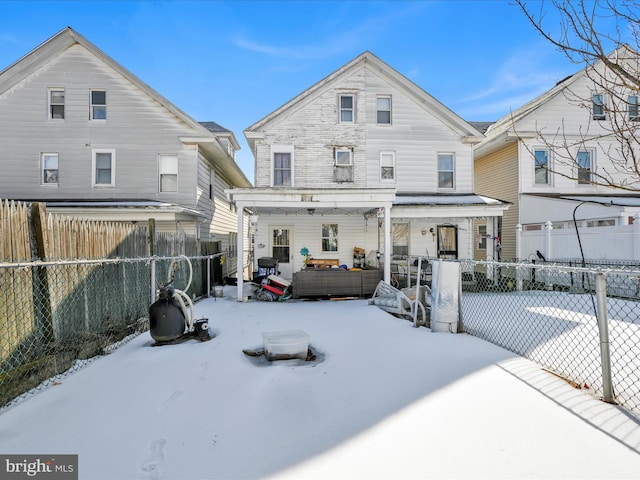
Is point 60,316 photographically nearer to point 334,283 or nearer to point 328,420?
point 328,420

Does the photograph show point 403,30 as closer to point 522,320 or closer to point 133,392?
point 522,320

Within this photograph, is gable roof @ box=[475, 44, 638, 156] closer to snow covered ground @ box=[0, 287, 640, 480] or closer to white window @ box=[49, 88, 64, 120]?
snow covered ground @ box=[0, 287, 640, 480]


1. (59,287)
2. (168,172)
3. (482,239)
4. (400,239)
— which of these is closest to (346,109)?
(400,239)

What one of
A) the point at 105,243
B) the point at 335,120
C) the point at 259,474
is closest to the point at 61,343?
the point at 105,243

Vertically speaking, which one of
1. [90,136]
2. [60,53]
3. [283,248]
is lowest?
[283,248]

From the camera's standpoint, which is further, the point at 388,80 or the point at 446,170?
the point at 446,170

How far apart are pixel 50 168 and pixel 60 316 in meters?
10.6

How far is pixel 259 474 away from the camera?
84.9 inches

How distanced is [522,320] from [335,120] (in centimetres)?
953

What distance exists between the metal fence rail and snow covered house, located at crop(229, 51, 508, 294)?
12.2ft

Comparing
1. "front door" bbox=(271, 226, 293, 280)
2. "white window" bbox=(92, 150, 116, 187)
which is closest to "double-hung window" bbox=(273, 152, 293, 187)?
"front door" bbox=(271, 226, 293, 280)

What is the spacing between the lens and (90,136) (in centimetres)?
1217

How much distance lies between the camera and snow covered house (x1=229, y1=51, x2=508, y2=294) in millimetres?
12625

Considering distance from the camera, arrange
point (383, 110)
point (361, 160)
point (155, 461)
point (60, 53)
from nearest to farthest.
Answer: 1. point (155, 461)
2. point (60, 53)
3. point (361, 160)
4. point (383, 110)
